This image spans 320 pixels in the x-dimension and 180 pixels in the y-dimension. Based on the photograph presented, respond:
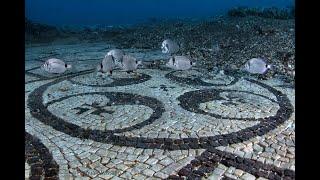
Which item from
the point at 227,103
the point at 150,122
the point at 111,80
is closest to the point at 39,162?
the point at 150,122

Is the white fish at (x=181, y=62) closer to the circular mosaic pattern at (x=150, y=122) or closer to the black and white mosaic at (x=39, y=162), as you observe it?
the circular mosaic pattern at (x=150, y=122)

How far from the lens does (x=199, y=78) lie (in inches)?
449

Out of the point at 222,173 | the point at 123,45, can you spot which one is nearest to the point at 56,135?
A: the point at 222,173

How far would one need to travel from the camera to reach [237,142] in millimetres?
6270

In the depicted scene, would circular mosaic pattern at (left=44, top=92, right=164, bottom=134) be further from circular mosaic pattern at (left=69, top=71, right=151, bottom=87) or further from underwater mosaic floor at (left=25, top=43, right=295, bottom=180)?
circular mosaic pattern at (left=69, top=71, right=151, bottom=87)

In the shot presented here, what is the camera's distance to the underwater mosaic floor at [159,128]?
530 centimetres

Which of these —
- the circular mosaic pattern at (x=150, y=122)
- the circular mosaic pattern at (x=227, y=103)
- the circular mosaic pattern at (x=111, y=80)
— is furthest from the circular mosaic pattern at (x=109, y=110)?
the circular mosaic pattern at (x=111, y=80)

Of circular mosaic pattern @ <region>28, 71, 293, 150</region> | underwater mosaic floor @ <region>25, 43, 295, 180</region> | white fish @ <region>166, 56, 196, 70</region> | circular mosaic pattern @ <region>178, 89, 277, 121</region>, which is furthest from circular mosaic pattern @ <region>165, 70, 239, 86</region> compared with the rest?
white fish @ <region>166, 56, 196, 70</region>

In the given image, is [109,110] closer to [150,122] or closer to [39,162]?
[150,122]

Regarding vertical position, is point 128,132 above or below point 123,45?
below

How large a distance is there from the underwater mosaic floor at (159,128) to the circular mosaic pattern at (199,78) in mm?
34
